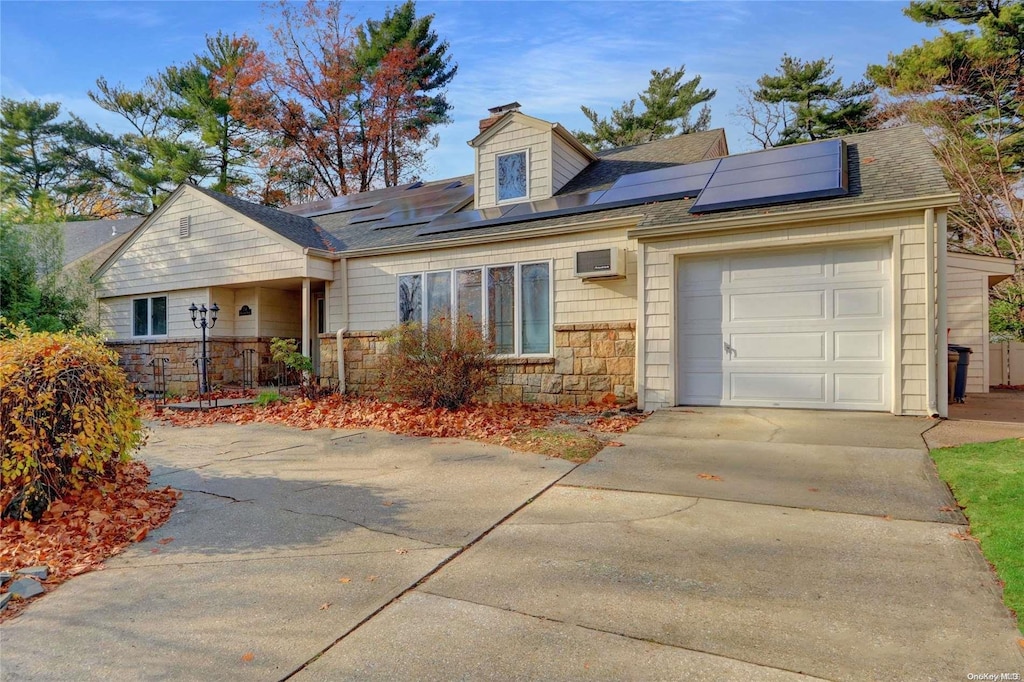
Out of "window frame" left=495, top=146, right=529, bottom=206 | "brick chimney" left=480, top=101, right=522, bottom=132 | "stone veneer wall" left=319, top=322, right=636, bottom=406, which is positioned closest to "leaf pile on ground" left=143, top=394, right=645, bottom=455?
"stone veneer wall" left=319, top=322, right=636, bottom=406

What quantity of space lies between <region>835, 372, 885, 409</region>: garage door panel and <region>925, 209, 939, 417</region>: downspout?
1.55 feet

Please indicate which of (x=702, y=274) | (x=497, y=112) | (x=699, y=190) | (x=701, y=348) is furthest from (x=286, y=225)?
(x=701, y=348)

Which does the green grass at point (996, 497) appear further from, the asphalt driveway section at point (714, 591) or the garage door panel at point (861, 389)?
the garage door panel at point (861, 389)

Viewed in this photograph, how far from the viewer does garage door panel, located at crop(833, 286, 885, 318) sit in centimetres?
678

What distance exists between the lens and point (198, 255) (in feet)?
41.8

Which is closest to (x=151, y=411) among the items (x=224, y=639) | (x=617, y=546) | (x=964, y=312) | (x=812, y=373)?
(x=224, y=639)

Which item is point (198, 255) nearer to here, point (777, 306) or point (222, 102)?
point (777, 306)

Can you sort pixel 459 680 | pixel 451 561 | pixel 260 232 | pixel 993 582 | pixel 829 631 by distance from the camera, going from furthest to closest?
1. pixel 260 232
2. pixel 451 561
3. pixel 993 582
4. pixel 829 631
5. pixel 459 680

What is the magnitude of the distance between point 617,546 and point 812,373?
5119 mm

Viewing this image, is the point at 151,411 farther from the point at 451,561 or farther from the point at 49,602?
the point at 451,561

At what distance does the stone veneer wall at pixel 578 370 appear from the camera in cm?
855

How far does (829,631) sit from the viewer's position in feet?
7.75

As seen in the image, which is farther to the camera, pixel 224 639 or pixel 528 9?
pixel 528 9

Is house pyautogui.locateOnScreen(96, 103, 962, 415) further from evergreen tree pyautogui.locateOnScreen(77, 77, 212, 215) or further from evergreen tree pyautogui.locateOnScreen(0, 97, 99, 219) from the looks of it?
evergreen tree pyautogui.locateOnScreen(0, 97, 99, 219)
